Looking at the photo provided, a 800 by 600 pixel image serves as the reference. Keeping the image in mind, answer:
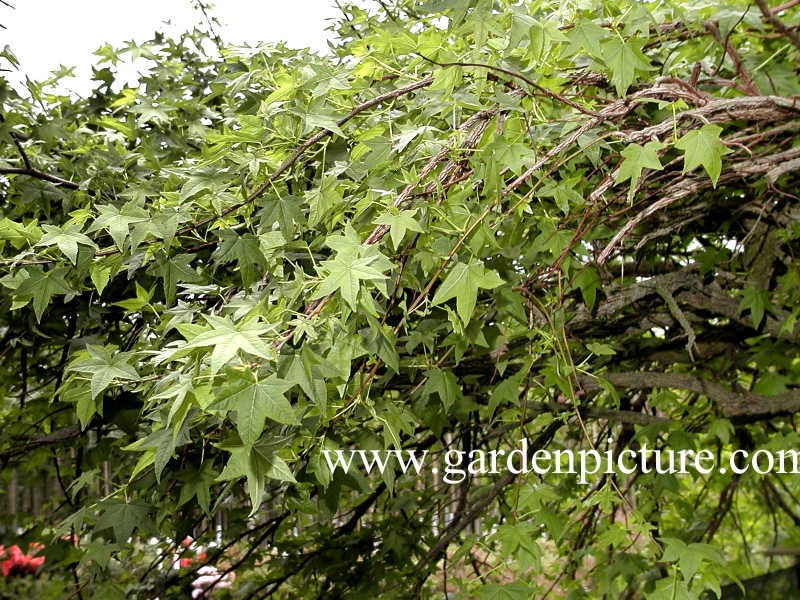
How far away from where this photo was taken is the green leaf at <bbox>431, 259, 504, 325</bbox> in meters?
1.01

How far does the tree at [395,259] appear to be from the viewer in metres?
0.97

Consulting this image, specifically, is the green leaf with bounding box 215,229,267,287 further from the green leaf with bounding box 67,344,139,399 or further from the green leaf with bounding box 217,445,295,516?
the green leaf with bounding box 217,445,295,516

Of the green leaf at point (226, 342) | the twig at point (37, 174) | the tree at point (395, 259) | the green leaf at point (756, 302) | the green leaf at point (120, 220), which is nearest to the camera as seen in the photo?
the green leaf at point (226, 342)

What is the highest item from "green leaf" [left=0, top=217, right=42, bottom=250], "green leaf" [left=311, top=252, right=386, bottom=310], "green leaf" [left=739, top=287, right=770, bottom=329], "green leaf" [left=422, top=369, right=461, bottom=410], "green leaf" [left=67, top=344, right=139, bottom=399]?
"green leaf" [left=0, top=217, right=42, bottom=250]

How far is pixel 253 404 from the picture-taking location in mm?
782

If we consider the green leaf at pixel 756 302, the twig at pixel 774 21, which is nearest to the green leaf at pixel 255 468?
the twig at pixel 774 21

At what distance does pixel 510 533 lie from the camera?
1.28 meters

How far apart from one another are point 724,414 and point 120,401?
4.47ft

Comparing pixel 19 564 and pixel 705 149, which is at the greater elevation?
pixel 705 149

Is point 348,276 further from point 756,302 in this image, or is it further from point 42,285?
point 756,302

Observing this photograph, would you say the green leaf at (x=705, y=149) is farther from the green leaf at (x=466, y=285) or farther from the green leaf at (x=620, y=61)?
the green leaf at (x=466, y=285)

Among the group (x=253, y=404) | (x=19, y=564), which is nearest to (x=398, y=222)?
(x=253, y=404)

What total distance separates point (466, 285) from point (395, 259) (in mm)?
117

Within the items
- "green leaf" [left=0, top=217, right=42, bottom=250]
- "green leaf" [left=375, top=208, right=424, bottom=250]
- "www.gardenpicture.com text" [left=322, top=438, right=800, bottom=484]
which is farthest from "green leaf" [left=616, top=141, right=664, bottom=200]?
"green leaf" [left=0, top=217, right=42, bottom=250]
